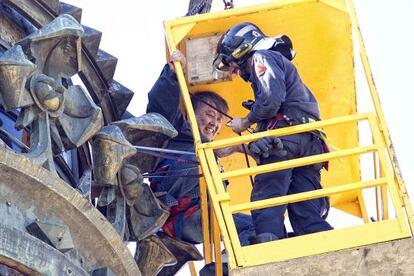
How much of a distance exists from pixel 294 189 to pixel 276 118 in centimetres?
75

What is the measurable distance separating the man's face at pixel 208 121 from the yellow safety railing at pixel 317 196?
1.49 m

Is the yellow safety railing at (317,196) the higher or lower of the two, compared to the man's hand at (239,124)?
lower

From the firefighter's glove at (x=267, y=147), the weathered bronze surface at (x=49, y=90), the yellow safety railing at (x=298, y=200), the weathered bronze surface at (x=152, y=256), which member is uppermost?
the weathered bronze surface at (x=49, y=90)

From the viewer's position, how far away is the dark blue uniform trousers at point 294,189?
1750 cm

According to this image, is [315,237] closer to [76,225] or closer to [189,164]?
[76,225]

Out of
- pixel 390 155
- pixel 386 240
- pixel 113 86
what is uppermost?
pixel 113 86

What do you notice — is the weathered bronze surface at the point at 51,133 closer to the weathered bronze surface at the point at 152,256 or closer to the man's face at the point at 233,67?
the weathered bronze surface at the point at 152,256

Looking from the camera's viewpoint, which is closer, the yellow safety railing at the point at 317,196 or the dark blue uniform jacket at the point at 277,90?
the yellow safety railing at the point at 317,196

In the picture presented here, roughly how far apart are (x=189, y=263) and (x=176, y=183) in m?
0.98

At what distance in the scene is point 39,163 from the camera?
53.4 feet

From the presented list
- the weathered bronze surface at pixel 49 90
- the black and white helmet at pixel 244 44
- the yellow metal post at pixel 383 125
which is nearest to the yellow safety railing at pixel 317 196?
the yellow metal post at pixel 383 125

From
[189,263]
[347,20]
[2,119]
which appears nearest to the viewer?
[2,119]

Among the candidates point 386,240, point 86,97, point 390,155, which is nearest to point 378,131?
point 390,155

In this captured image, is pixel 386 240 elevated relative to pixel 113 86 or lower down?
lower down
